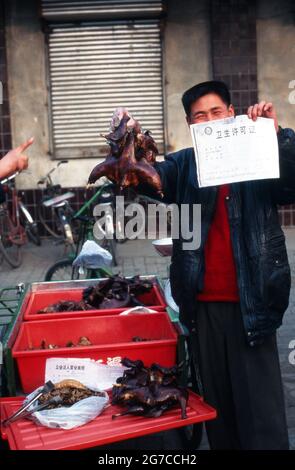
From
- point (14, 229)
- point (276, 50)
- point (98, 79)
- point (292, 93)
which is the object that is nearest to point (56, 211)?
point (14, 229)

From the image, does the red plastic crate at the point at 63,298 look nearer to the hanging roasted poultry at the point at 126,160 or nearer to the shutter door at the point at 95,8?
the hanging roasted poultry at the point at 126,160

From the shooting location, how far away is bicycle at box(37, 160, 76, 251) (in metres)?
9.61

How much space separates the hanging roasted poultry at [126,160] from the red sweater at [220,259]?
0.31 metres

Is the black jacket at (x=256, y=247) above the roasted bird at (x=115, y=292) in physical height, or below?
above

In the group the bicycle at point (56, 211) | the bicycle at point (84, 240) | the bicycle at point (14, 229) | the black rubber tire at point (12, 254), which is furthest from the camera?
the bicycle at point (14, 229)

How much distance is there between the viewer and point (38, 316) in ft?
12.7

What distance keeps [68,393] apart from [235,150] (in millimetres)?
1363

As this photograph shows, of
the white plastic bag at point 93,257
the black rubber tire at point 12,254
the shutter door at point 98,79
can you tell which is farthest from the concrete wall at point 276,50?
the white plastic bag at point 93,257

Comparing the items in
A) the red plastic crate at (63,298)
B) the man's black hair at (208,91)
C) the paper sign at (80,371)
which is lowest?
the paper sign at (80,371)

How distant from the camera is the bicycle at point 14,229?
9.78m

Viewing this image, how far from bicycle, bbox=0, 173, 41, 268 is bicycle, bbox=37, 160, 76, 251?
1.04 ft

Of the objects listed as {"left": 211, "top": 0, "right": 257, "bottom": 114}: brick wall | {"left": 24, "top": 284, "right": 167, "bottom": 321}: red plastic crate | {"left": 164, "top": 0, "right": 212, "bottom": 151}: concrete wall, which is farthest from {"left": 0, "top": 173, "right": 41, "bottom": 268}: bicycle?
{"left": 24, "top": 284, "right": 167, "bottom": 321}: red plastic crate

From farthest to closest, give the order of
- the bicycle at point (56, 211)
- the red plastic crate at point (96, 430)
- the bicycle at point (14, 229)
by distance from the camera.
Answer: the bicycle at point (14, 229), the bicycle at point (56, 211), the red plastic crate at point (96, 430)

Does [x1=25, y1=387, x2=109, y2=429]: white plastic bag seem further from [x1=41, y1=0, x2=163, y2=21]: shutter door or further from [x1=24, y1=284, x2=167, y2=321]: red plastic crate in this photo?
[x1=41, y1=0, x2=163, y2=21]: shutter door
